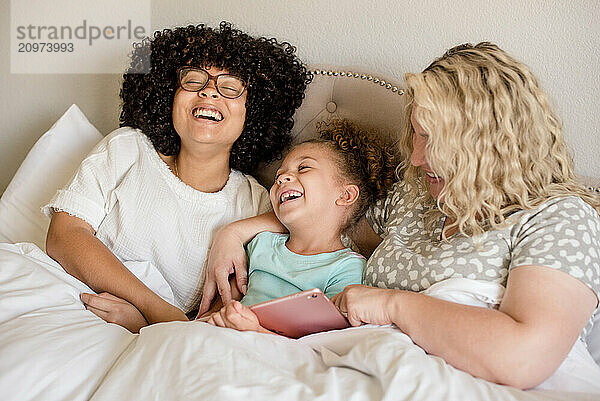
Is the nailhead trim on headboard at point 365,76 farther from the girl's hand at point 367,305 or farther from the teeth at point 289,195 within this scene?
the girl's hand at point 367,305

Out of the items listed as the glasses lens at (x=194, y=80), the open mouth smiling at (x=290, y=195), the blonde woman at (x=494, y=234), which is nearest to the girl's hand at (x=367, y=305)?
the blonde woman at (x=494, y=234)

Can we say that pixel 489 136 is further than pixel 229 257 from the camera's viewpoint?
No

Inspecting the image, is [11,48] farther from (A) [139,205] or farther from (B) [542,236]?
(B) [542,236]

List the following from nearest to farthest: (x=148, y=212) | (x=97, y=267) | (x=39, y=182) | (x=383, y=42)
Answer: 1. (x=97, y=267)
2. (x=148, y=212)
3. (x=383, y=42)
4. (x=39, y=182)

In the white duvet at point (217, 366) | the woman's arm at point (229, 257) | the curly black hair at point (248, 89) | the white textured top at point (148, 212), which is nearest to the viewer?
the white duvet at point (217, 366)

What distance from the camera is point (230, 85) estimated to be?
192 centimetres

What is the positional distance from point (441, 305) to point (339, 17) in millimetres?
1123

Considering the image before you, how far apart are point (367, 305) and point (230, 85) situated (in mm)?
888

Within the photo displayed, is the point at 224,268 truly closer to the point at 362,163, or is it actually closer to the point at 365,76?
the point at 362,163

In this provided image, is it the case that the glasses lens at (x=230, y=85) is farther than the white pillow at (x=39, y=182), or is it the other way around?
the white pillow at (x=39, y=182)

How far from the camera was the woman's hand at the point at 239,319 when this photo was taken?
4.34ft

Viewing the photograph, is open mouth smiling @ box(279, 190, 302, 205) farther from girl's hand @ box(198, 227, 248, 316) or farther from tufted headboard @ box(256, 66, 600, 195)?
tufted headboard @ box(256, 66, 600, 195)

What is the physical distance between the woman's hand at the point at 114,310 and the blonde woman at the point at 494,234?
21.6 inches

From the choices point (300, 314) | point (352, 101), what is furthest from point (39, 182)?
point (300, 314)
